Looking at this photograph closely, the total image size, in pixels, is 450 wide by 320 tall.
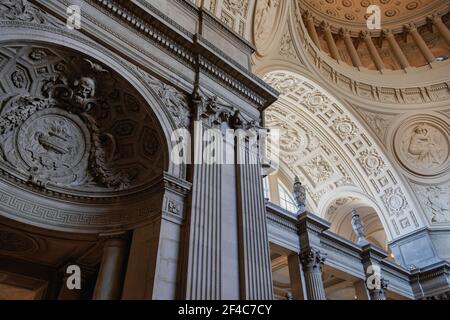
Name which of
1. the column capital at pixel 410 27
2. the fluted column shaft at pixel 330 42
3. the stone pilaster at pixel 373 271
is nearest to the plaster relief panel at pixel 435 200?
the stone pilaster at pixel 373 271

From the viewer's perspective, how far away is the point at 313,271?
8.98m

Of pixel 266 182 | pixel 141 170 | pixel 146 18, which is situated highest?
pixel 266 182

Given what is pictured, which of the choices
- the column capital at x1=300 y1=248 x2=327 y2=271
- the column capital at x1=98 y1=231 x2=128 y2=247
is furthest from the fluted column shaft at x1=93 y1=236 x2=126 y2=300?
the column capital at x1=300 y1=248 x2=327 y2=271

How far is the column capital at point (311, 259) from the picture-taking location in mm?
9109

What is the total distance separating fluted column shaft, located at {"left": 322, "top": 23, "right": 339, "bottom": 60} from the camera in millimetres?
17141

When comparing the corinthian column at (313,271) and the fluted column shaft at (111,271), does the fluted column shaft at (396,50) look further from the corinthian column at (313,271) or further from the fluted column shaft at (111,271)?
the fluted column shaft at (111,271)

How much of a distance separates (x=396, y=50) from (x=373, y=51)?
1102mm

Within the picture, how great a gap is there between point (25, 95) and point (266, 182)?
10954 mm

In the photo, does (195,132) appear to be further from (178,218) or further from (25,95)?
(25,95)

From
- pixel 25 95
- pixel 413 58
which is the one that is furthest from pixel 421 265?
pixel 25 95

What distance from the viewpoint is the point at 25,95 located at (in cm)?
569

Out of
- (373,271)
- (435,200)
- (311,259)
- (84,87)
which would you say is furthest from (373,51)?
(84,87)

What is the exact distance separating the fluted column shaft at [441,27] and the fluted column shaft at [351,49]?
4.18 m

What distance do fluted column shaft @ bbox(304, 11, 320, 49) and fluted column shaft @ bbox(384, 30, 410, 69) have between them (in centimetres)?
399
